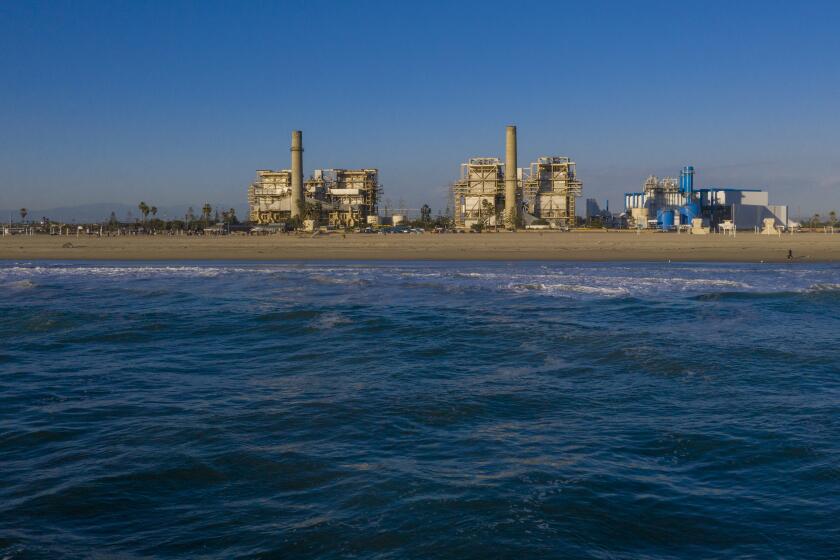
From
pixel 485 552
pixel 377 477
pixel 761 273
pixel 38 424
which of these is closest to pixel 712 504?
pixel 485 552

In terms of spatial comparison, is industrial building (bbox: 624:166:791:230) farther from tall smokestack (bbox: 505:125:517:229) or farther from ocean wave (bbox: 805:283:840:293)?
ocean wave (bbox: 805:283:840:293)

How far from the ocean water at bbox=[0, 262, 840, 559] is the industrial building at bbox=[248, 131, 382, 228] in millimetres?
76956

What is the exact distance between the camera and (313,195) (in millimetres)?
99375

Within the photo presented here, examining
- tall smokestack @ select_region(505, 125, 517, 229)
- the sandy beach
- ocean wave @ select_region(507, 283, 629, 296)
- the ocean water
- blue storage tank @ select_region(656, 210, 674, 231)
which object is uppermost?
tall smokestack @ select_region(505, 125, 517, 229)

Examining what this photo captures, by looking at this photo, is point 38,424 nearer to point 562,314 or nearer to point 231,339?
point 231,339

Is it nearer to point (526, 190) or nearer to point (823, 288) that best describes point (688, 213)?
point (526, 190)

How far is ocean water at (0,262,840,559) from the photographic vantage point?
594 centimetres

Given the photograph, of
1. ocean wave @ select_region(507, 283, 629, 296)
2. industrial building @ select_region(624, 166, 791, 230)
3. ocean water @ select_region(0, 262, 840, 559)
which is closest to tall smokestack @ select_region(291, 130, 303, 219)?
industrial building @ select_region(624, 166, 791, 230)

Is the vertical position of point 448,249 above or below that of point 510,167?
below

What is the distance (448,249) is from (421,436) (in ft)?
139

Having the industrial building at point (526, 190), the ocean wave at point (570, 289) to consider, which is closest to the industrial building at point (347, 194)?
the industrial building at point (526, 190)

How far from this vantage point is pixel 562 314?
19141mm

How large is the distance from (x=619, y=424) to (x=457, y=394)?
250cm

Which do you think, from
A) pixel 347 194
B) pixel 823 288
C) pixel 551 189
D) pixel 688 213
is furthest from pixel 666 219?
pixel 823 288
